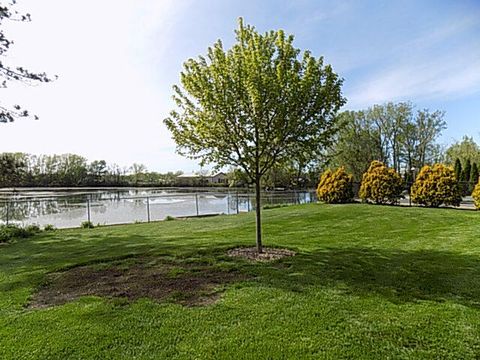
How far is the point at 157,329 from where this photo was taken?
3295 mm

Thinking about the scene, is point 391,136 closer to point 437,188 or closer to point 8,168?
point 437,188

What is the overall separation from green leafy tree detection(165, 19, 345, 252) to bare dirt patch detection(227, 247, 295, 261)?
1.56m

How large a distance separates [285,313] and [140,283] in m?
2.31

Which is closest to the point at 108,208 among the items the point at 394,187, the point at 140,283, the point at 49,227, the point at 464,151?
the point at 49,227

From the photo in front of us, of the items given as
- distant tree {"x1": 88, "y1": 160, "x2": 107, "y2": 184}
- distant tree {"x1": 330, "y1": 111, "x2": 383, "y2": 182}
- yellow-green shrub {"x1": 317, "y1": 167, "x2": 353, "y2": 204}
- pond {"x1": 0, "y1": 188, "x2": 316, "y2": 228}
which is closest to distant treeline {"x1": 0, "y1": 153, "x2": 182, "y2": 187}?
distant tree {"x1": 88, "y1": 160, "x2": 107, "y2": 184}

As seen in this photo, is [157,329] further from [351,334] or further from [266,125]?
[266,125]

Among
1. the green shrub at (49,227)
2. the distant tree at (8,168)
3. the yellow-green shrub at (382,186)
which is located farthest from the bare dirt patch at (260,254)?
the yellow-green shrub at (382,186)

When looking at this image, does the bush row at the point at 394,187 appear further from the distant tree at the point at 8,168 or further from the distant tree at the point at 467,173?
the distant tree at the point at 8,168

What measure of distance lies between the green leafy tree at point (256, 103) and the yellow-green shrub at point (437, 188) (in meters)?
10.9

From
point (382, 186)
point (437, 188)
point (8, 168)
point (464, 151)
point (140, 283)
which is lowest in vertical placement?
point (140, 283)

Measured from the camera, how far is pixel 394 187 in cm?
1662

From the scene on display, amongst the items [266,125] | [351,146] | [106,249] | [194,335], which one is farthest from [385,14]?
[351,146]

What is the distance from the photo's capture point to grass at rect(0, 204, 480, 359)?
9.53ft

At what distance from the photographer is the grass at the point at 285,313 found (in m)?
2.91
